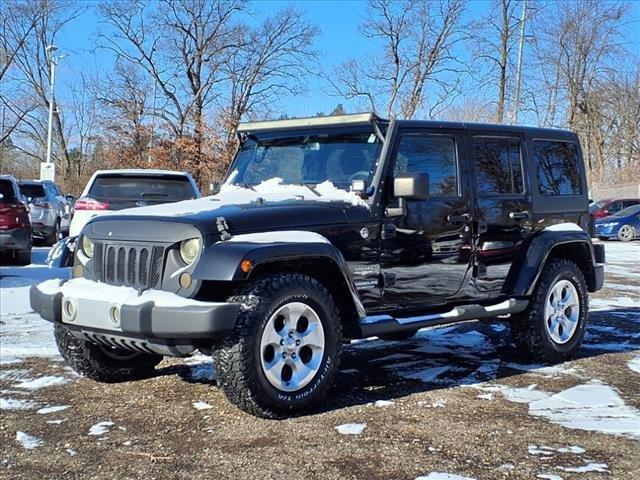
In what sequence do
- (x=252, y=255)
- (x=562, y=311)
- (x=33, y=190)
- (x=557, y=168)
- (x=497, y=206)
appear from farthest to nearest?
1. (x=33, y=190)
2. (x=557, y=168)
3. (x=562, y=311)
4. (x=497, y=206)
5. (x=252, y=255)

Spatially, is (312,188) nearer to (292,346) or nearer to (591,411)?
(292,346)

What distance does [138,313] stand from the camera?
13.2ft

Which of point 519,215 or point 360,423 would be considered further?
point 519,215

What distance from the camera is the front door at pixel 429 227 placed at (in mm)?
5121

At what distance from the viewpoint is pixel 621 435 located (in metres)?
4.16

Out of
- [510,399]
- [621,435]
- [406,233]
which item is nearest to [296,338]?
[406,233]

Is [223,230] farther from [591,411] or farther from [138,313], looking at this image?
[591,411]

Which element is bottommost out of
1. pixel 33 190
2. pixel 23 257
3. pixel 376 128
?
pixel 23 257

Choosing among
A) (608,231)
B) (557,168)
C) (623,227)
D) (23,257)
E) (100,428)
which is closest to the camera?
(100,428)

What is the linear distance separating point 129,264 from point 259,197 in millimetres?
1033

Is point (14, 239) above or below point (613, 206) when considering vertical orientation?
below

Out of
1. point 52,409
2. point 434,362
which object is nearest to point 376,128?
point 434,362

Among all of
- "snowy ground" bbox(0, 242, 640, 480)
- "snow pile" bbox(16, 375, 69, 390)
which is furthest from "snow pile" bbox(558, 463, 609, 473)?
"snow pile" bbox(16, 375, 69, 390)

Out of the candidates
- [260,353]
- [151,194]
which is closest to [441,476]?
[260,353]
